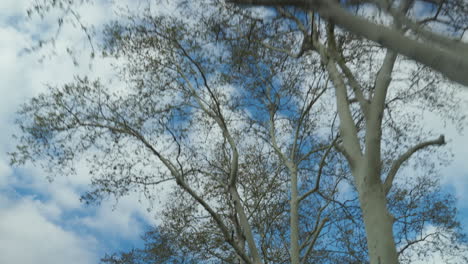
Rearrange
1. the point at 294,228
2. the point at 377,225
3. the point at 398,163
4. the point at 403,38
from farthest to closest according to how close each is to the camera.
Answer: the point at 294,228, the point at 398,163, the point at 377,225, the point at 403,38

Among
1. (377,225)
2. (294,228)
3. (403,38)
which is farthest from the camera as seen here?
(294,228)

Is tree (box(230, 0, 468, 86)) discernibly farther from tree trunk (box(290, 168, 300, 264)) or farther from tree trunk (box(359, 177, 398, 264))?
tree trunk (box(290, 168, 300, 264))

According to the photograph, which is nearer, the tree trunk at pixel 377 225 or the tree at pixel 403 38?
the tree at pixel 403 38

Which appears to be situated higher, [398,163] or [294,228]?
[294,228]

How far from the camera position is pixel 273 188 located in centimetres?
1134

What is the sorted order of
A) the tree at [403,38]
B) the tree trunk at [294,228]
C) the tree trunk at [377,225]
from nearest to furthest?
the tree at [403,38], the tree trunk at [377,225], the tree trunk at [294,228]

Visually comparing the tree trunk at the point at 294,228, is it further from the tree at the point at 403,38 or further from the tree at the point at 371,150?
the tree at the point at 403,38

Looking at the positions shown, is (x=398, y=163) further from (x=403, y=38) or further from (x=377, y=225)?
(x=403, y=38)

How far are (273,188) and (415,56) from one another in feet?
30.4

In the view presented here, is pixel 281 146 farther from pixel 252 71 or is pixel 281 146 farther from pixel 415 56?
pixel 415 56

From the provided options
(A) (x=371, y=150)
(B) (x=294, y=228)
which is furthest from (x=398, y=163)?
(B) (x=294, y=228)

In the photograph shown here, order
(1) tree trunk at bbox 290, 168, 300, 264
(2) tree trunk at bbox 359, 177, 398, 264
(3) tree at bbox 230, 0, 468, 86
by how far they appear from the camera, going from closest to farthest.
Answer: (3) tree at bbox 230, 0, 468, 86 → (2) tree trunk at bbox 359, 177, 398, 264 → (1) tree trunk at bbox 290, 168, 300, 264

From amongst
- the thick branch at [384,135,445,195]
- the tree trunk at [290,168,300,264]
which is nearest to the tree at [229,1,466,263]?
the thick branch at [384,135,445,195]

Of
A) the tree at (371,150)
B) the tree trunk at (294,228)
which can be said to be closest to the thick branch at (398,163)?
the tree at (371,150)
